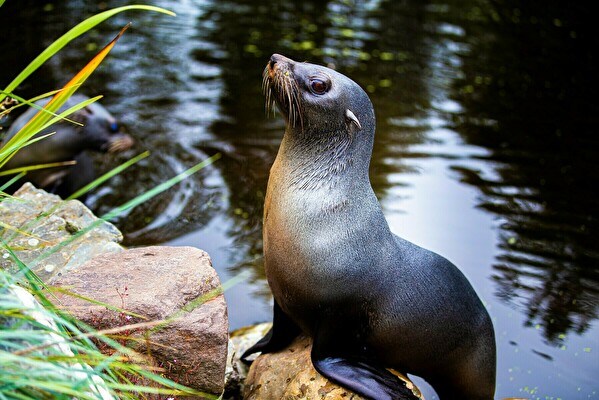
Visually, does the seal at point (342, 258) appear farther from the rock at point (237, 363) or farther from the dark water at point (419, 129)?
the dark water at point (419, 129)

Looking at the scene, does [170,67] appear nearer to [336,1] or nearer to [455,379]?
[336,1]

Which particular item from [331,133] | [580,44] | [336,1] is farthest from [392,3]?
[331,133]

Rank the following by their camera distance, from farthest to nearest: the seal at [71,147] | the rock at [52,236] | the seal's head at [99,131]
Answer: the seal's head at [99,131] → the seal at [71,147] → the rock at [52,236]

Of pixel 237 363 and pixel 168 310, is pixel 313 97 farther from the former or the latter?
pixel 237 363

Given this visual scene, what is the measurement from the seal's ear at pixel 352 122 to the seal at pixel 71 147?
150 inches

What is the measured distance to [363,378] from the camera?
3738 mm

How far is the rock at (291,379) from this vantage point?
372cm

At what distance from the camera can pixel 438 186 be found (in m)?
7.90

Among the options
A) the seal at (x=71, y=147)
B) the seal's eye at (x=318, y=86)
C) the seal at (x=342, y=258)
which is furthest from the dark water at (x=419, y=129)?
the seal's eye at (x=318, y=86)

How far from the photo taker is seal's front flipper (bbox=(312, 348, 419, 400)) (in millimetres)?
3664

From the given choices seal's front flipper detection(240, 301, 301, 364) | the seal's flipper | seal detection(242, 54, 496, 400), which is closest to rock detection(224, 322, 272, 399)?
seal's front flipper detection(240, 301, 301, 364)

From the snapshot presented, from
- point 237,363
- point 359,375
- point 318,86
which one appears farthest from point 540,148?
point 359,375

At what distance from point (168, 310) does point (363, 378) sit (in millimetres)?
1024

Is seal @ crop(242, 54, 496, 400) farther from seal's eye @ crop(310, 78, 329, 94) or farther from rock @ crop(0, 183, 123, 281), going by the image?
rock @ crop(0, 183, 123, 281)
